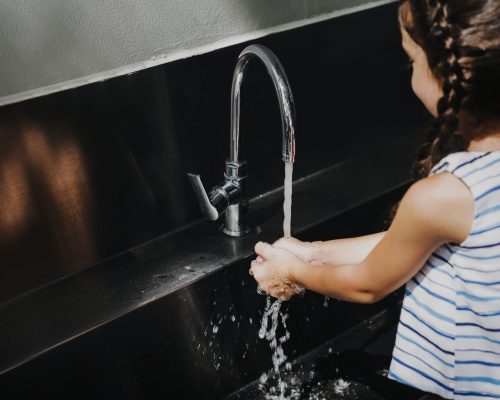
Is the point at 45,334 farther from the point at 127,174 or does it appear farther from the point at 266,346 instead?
the point at 266,346

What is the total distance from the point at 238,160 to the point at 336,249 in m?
0.24

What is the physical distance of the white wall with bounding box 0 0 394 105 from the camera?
1009 mm

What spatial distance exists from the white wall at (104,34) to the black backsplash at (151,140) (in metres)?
0.02

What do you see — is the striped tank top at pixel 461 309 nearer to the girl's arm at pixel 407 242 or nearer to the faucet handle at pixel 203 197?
the girl's arm at pixel 407 242

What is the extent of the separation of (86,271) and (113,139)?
239 mm

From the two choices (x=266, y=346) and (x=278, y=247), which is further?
(x=266, y=346)

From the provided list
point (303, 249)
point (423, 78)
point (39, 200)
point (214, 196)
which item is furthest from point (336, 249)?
point (39, 200)

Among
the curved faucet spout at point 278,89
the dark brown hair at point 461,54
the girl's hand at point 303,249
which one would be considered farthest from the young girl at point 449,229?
the curved faucet spout at point 278,89

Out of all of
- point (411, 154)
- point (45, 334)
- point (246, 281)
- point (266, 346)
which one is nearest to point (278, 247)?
point (246, 281)

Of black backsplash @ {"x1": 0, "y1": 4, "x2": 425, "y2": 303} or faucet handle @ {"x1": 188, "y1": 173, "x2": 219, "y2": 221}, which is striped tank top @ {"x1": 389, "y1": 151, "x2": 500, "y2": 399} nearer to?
faucet handle @ {"x1": 188, "y1": 173, "x2": 219, "y2": 221}

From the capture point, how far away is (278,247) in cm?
112

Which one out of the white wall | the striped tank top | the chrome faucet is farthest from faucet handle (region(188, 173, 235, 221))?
the striped tank top

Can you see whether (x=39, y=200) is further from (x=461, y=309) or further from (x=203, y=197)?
(x=461, y=309)

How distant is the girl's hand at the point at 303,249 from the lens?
3.61 feet
